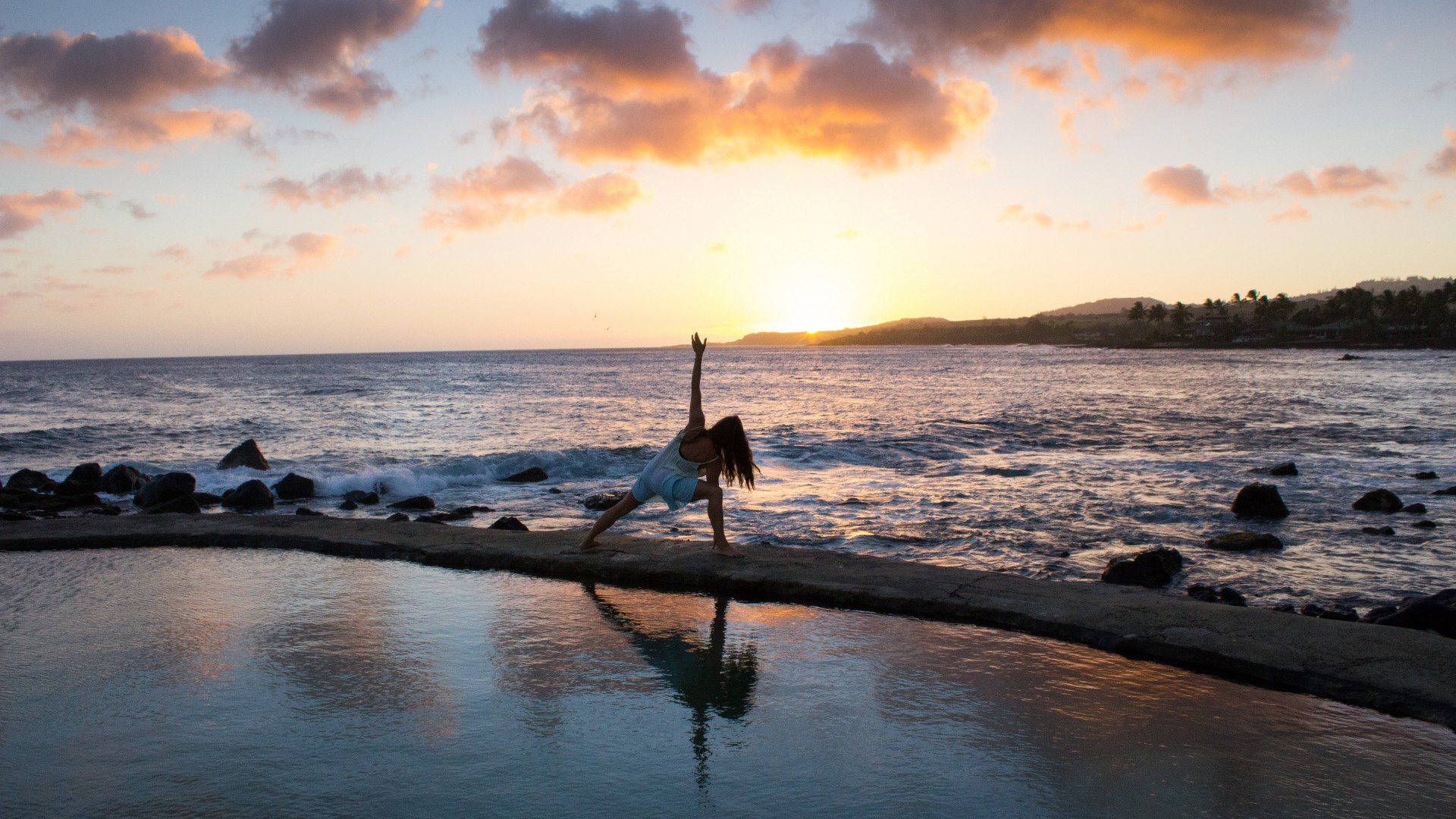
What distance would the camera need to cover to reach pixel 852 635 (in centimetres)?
562

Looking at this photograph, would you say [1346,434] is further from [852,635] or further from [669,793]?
[669,793]

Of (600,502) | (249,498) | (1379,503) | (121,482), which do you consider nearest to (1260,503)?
(1379,503)

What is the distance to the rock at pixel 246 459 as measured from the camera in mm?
20062

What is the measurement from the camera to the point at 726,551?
740cm

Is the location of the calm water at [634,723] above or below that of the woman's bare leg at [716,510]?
below

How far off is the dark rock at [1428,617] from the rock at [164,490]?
17.1 metres

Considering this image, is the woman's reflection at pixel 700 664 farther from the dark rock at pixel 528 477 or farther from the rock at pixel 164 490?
the dark rock at pixel 528 477

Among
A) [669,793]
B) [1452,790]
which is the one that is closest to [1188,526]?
[1452,790]

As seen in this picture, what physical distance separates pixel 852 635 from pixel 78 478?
18502 millimetres

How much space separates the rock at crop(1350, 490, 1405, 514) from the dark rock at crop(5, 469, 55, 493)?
24.1m

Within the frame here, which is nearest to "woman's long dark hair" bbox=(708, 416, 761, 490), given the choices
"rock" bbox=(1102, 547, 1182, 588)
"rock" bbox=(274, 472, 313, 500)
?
"rock" bbox=(1102, 547, 1182, 588)

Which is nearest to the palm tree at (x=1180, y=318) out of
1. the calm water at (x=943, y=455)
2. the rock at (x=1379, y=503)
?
the calm water at (x=943, y=455)

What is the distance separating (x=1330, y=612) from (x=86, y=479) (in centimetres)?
2106

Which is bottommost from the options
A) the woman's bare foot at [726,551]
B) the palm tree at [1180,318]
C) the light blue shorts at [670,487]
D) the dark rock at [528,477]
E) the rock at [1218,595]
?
the dark rock at [528,477]
